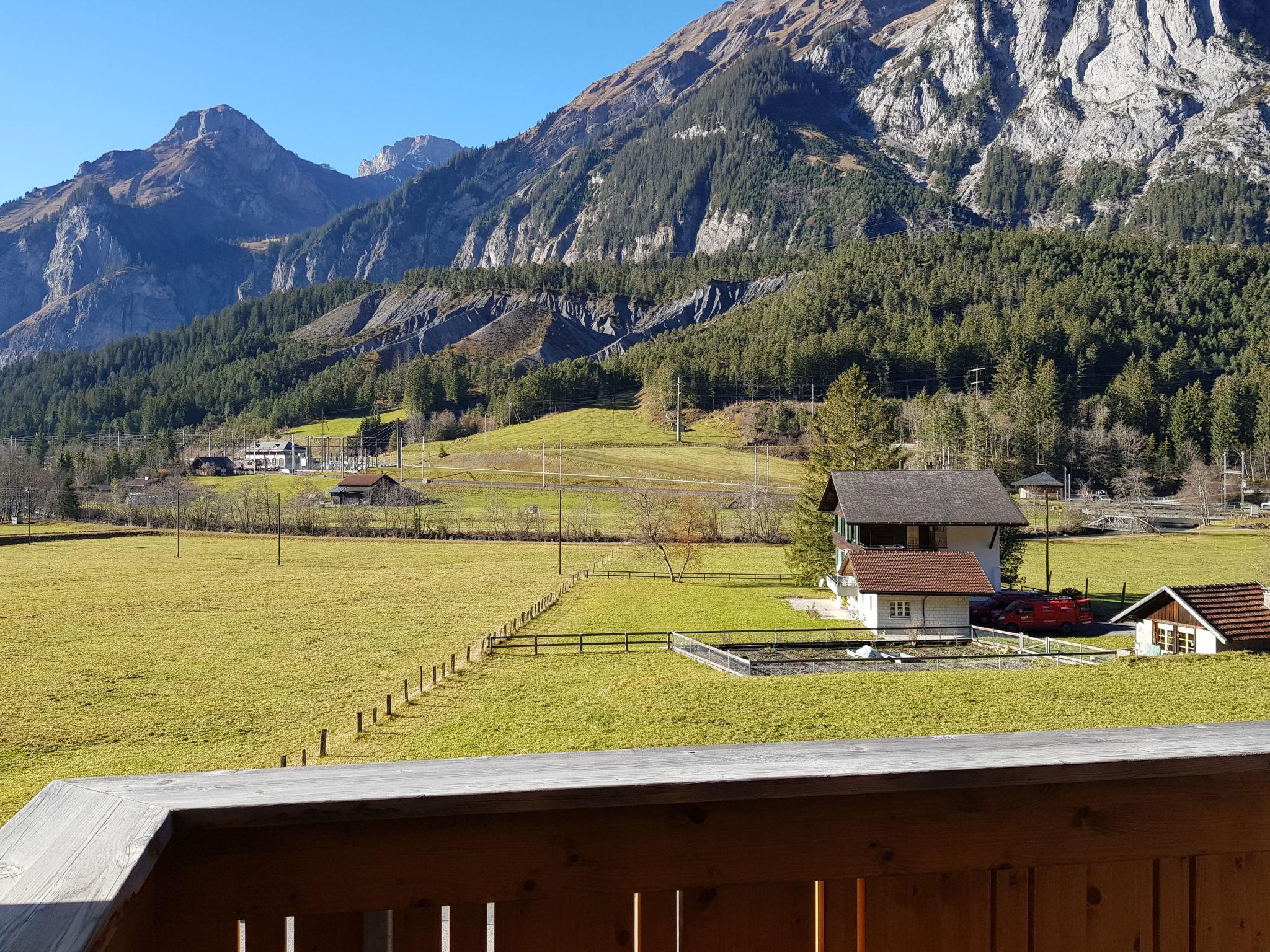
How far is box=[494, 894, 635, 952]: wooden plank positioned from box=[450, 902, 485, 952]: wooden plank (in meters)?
0.04

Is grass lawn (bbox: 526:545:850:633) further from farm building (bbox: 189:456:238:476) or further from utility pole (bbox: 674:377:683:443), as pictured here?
farm building (bbox: 189:456:238:476)

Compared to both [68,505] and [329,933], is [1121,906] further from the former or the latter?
[68,505]

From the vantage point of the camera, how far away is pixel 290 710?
24.7 m

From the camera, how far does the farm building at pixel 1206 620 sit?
26734 mm

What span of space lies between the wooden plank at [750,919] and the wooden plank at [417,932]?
582mm

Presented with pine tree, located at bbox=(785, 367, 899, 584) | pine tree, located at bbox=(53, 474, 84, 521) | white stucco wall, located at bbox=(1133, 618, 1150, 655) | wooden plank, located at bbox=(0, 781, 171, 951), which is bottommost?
white stucco wall, located at bbox=(1133, 618, 1150, 655)

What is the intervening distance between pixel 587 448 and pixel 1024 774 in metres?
131

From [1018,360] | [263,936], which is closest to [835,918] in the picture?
[263,936]

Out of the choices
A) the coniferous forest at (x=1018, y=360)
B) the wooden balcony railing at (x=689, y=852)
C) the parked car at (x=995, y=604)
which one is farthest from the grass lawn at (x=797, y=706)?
the coniferous forest at (x=1018, y=360)

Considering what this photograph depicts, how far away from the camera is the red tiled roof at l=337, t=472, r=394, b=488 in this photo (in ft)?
358

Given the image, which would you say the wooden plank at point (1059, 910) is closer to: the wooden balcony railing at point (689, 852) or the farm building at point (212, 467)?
the wooden balcony railing at point (689, 852)

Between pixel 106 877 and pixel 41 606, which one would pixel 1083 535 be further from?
pixel 106 877

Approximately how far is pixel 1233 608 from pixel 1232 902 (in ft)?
103

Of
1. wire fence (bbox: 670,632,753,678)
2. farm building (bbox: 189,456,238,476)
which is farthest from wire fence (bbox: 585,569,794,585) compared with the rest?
farm building (bbox: 189,456,238,476)
